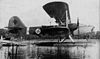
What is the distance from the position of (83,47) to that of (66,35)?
2366mm

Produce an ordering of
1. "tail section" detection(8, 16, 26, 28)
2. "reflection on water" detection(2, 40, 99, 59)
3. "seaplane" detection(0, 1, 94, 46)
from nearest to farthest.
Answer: "reflection on water" detection(2, 40, 99, 59)
"seaplane" detection(0, 1, 94, 46)
"tail section" detection(8, 16, 26, 28)

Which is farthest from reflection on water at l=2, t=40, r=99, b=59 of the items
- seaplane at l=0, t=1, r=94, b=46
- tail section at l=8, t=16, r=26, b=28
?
tail section at l=8, t=16, r=26, b=28

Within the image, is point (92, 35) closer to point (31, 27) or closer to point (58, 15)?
point (31, 27)

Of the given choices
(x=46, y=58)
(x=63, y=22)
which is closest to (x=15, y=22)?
(x=63, y=22)

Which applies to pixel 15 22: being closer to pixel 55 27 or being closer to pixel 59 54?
pixel 55 27

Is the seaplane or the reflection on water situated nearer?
the reflection on water

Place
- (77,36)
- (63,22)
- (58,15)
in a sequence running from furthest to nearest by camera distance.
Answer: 1. (77,36)
2. (63,22)
3. (58,15)

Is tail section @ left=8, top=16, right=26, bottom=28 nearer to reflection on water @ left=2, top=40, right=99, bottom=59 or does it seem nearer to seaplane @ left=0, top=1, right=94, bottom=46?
seaplane @ left=0, top=1, right=94, bottom=46

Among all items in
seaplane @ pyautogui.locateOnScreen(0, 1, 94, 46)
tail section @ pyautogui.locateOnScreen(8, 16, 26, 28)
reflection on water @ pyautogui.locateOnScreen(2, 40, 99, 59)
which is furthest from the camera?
tail section @ pyautogui.locateOnScreen(8, 16, 26, 28)

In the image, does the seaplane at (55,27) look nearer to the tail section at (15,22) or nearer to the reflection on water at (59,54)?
the tail section at (15,22)

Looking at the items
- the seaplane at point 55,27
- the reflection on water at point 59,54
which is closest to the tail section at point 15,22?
the seaplane at point 55,27

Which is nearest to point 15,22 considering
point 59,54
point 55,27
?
point 55,27

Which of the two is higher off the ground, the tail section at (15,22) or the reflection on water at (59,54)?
the tail section at (15,22)

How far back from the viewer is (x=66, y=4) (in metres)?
12.9
